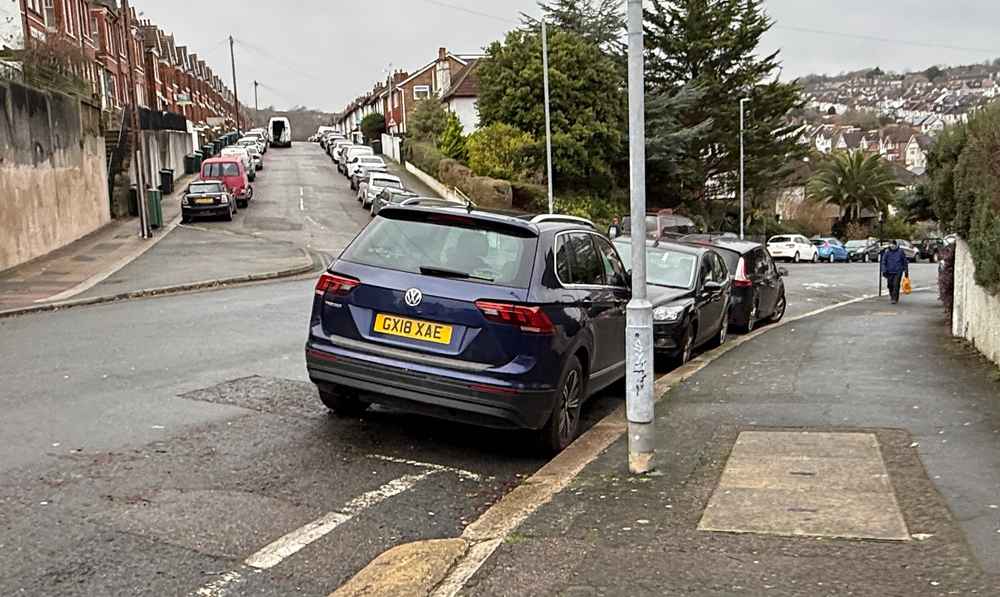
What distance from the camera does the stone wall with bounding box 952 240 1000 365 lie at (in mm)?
10328

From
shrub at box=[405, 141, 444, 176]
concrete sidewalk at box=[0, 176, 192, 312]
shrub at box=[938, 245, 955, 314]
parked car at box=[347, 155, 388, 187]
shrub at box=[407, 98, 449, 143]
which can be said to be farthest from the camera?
shrub at box=[407, 98, 449, 143]

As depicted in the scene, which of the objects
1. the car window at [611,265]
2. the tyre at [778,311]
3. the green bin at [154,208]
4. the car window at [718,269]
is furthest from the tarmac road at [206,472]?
the green bin at [154,208]

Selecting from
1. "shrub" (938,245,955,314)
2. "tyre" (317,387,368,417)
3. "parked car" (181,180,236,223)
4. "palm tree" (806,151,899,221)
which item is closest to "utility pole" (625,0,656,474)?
"tyre" (317,387,368,417)

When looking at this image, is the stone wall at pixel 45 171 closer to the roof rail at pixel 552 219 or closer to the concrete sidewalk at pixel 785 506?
the roof rail at pixel 552 219

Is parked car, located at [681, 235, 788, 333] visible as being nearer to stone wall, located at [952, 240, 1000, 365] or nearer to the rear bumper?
stone wall, located at [952, 240, 1000, 365]

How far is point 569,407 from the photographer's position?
6855 mm

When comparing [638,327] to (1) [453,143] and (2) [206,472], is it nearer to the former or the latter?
(2) [206,472]

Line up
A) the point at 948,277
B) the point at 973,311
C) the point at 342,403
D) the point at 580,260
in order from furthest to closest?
the point at 948,277
the point at 973,311
the point at 580,260
the point at 342,403

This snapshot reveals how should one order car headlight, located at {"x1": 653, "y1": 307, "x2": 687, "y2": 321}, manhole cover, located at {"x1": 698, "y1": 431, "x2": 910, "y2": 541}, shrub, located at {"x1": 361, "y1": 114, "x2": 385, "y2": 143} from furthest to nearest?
shrub, located at {"x1": 361, "y1": 114, "x2": 385, "y2": 143} → car headlight, located at {"x1": 653, "y1": 307, "x2": 687, "y2": 321} → manhole cover, located at {"x1": 698, "y1": 431, "x2": 910, "y2": 541}

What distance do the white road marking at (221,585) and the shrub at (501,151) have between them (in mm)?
38356

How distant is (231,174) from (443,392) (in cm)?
3618

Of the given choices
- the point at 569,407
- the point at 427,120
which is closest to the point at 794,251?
the point at 427,120

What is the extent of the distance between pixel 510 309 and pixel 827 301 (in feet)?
75.5

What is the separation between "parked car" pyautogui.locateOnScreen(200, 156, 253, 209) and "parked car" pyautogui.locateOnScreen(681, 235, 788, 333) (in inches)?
1061
